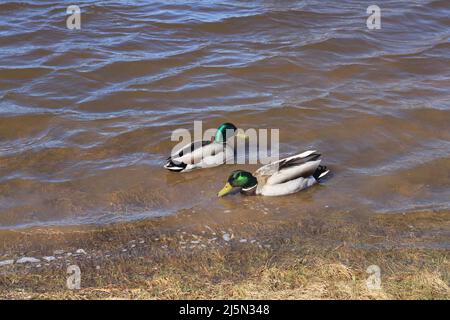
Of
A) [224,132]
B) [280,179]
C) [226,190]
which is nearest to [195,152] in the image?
[224,132]

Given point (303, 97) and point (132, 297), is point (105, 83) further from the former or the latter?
point (132, 297)

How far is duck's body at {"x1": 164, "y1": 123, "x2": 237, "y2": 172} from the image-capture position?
830 cm

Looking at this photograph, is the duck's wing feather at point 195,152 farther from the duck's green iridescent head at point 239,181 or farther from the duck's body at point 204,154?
the duck's green iridescent head at point 239,181

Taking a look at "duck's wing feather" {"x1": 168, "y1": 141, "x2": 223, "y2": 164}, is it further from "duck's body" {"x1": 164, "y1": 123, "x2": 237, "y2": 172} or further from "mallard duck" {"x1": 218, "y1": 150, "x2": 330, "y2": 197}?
"mallard duck" {"x1": 218, "y1": 150, "x2": 330, "y2": 197}

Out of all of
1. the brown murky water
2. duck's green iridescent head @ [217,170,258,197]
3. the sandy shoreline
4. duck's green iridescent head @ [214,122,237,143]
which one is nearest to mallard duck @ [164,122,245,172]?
duck's green iridescent head @ [214,122,237,143]

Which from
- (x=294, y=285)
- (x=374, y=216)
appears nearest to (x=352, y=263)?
(x=294, y=285)

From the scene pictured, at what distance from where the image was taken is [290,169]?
7.80 metres

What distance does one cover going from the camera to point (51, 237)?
669 cm

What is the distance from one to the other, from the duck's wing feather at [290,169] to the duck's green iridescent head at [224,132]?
1033 millimetres

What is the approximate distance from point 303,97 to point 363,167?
7.66 ft

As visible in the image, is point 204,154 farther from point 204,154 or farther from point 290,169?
point 290,169

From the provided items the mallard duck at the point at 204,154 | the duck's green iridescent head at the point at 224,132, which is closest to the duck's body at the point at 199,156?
the mallard duck at the point at 204,154

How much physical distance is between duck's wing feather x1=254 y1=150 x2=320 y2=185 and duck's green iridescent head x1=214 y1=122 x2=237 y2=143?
103 centimetres

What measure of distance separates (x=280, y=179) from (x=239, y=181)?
0.50 m
